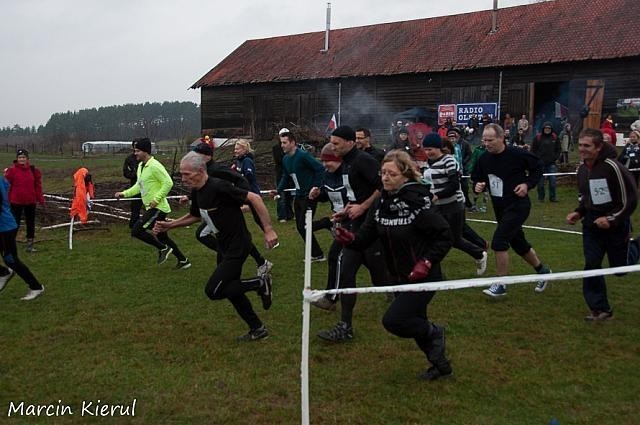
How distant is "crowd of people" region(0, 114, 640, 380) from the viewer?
16.2 ft

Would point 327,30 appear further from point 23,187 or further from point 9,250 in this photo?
point 9,250

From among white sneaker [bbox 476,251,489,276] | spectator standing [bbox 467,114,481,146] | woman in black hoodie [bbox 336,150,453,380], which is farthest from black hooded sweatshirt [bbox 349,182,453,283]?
spectator standing [bbox 467,114,481,146]

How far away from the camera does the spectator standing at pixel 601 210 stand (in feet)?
20.3

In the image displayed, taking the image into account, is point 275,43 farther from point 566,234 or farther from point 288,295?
point 288,295

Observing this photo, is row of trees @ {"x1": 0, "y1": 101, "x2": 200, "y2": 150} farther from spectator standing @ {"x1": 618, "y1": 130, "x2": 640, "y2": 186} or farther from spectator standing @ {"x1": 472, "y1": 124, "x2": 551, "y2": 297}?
spectator standing @ {"x1": 472, "y1": 124, "x2": 551, "y2": 297}

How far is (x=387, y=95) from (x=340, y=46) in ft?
18.4

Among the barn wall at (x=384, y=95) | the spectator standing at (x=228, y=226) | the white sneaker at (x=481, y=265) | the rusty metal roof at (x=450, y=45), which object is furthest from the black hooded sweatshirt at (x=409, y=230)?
the barn wall at (x=384, y=95)

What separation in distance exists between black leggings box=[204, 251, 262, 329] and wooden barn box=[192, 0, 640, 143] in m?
24.9

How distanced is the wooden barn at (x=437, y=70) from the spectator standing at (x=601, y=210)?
23.1 metres

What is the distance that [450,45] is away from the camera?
3406cm

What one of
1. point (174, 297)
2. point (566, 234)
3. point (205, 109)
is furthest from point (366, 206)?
point (205, 109)

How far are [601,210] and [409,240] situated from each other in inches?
100

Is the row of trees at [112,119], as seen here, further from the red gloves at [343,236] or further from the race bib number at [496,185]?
the red gloves at [343,236]

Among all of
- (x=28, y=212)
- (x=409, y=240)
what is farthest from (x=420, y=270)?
(x=28, y=212)
